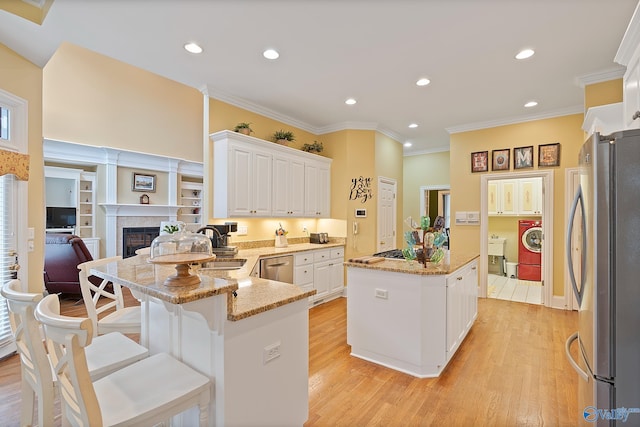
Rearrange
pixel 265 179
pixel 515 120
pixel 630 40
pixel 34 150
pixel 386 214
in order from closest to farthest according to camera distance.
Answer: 1. pixel 630 40
2. pixel 34 150
3. pixel 265 179
4. pixel 515 120
5. pixel 386 214

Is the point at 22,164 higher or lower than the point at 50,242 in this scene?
higher

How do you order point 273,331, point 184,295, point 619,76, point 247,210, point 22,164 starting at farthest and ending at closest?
1. point 247,210
2. point 619,76
3. point 22,164
4. point 273,331
5. point 184,295

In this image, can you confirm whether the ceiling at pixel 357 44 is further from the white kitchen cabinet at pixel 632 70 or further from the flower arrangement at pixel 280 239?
the flower arrangement at pixel 280 239

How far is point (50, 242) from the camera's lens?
454 cm

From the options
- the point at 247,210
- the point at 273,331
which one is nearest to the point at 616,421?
the point at 273,331

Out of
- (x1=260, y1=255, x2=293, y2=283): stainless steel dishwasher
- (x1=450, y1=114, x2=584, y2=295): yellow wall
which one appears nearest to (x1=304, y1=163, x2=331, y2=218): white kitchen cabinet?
(x1=260, y1=255, x2=293, y2=283): stainless steel dishwasher

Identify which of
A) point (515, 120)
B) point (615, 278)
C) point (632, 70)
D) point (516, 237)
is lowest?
point (516, 237)

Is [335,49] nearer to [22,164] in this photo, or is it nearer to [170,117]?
[22,164]

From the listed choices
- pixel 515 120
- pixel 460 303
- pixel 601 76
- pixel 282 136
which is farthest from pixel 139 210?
pixel 601 76

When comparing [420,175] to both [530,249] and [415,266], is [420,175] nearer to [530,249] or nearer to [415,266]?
[530,249]

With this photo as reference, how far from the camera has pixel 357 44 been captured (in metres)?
2.80

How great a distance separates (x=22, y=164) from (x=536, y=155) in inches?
Result: 262

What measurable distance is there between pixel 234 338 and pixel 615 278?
178cm

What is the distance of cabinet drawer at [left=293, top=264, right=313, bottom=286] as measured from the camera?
167 inches
